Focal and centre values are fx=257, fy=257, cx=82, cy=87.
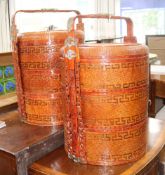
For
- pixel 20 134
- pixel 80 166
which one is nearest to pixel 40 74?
pixel 20 134

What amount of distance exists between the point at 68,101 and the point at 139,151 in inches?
10.0

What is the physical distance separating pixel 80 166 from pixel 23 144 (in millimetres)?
179

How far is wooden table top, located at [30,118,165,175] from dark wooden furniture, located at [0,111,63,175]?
3cm

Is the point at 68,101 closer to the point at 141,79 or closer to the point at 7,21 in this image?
the point at 141,79

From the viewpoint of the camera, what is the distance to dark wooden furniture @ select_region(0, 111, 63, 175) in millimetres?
714

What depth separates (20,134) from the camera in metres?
0.84

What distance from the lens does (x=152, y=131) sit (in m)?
0.93

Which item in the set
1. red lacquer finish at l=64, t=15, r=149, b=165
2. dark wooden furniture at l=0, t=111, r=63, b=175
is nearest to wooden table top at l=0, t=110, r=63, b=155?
dark wooden furniture at l=0, t=111, r=63, b=175

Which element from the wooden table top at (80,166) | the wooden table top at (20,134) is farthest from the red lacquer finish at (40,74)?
the wooden table top at (80,166)

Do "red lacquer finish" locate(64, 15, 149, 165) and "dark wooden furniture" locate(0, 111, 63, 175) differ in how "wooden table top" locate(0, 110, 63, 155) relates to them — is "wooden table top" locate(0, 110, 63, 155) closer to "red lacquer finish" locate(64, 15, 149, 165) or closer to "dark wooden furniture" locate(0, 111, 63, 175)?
"dark wooden furniture" locate(0, 111, 63, 175)

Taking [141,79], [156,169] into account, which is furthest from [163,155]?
[141,79]

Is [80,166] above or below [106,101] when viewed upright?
below

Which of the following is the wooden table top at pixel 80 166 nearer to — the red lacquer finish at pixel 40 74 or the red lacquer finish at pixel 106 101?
the red lacquer finish at pixel 106 101

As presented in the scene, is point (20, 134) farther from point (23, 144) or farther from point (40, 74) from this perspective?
point (40, 74)
